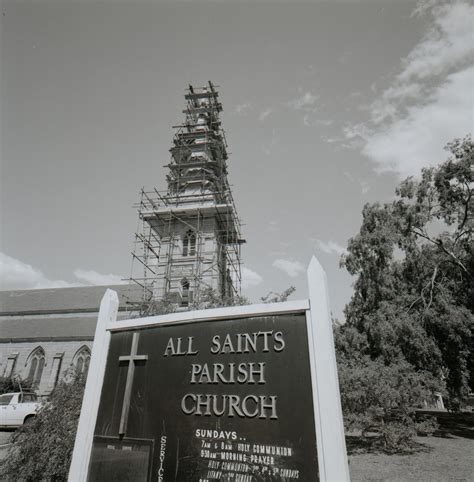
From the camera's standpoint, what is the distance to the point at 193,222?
26.7 metres

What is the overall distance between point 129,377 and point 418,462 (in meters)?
10.3

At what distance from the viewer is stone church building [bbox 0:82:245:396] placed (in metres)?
24.8

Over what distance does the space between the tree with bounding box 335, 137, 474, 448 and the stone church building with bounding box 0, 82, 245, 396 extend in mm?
9459

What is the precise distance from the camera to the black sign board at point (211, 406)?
286 cm

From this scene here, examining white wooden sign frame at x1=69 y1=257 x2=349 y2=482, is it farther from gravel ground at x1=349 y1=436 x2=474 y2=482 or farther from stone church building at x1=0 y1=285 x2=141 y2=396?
stone church building at x1=0 y1=285 x2=141 y2=396

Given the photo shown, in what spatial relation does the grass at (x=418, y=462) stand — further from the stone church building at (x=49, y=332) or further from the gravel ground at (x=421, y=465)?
the stone church building at (x=49, y=332)

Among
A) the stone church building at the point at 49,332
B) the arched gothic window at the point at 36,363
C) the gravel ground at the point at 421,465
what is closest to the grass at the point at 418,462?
the gravel ground at the point at 421,465

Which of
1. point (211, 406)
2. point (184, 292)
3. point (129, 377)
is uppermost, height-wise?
point (184, 292)

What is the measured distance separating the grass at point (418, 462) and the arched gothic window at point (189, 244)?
54.1 feet

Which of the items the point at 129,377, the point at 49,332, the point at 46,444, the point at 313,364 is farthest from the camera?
the point at 49,332

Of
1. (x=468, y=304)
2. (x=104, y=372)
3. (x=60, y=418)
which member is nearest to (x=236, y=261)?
(x=468, y=304)

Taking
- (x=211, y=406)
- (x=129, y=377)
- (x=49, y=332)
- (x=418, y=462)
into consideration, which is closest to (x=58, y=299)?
(x=49, y=332)

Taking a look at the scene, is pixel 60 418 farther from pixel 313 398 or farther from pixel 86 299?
pixel 86 299

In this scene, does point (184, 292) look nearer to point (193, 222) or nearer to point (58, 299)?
point (193, 222)
